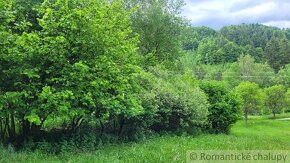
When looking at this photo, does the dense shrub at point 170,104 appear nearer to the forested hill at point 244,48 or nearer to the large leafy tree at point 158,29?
the large leafy tree at point 158,29

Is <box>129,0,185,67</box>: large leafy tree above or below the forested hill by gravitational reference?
below

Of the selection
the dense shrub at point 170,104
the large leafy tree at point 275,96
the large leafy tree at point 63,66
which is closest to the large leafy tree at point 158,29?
the dense shrub at point 170,104

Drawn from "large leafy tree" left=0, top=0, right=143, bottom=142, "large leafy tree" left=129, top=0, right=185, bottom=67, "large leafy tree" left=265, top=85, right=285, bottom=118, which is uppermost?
"large leafy tree" left=129, top=0, right=185, bottom=67

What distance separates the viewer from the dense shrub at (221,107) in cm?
2361

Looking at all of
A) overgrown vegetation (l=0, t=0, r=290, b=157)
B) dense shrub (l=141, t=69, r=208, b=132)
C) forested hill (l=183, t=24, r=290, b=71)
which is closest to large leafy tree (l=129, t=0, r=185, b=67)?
dense shrub (l=141, t=69, r=208, b=132)

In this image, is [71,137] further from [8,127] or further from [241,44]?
[241,44]

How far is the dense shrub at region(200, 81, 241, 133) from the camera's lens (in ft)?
77.5

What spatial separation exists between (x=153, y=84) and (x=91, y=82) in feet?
20.3

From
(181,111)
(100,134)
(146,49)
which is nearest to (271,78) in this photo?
(146,49)

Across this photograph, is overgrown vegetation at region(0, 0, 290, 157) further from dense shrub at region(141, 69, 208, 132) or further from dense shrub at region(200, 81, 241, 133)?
dense shrub at region(200, 81, 241, 133)

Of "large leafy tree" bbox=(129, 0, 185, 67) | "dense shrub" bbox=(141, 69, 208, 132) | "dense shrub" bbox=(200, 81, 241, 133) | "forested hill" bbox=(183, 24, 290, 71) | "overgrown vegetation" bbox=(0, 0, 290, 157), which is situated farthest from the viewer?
"forested hill" bbox=(183, 24, 290, 71)

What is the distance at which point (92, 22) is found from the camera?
36.9 feet

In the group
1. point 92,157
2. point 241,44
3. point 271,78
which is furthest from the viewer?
point 241,44

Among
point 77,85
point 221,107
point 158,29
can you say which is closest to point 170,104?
point 77,85
